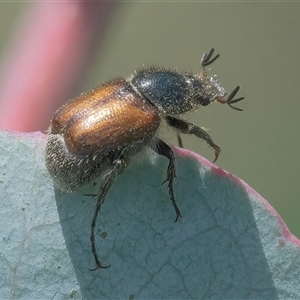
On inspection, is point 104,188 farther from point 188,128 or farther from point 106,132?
point 188,128

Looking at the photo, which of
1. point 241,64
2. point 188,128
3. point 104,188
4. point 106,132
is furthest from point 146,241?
point 241,64

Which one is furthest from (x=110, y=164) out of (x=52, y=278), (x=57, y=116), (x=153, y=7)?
(x=153, y=7)

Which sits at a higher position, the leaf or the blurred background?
the leaf

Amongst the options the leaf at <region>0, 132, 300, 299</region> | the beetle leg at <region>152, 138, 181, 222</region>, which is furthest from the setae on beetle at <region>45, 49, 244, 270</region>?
the leaf at <region>0, 132, 300, 299</region>

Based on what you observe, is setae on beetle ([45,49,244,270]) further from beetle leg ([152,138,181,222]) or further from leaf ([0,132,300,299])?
leaf ([0,132,300,299])

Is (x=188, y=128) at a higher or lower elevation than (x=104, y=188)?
higher

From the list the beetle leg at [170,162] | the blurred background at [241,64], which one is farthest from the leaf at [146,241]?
the blurred background at [241,64]

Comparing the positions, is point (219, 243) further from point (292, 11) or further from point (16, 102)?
point (292, 11)
